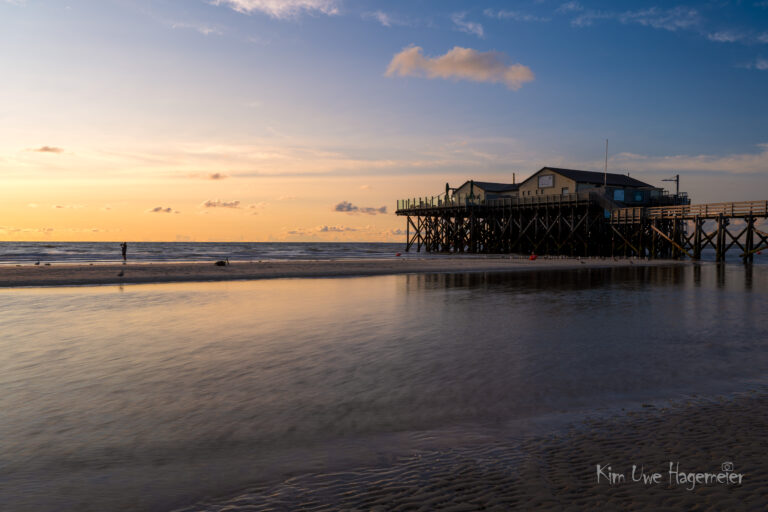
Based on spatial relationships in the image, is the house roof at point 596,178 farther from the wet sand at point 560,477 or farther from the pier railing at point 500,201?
the wet sand at point 560,477

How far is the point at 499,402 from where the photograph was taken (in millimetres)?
5750

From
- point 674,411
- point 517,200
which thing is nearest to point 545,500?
point 674,411

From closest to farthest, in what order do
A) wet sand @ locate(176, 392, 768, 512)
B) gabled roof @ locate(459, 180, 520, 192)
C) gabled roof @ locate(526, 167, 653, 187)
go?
wet sand @ locate(176, 392, 768, 512), gabled roof @ locate(526, 167, 653, 187), gabled roof @ locate(459, 180, 520, 192)

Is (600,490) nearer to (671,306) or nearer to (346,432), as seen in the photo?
(346,432)

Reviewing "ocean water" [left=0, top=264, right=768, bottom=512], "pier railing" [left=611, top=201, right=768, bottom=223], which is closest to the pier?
"pier railing" [left=611, top=201, right=768, bottom=223]

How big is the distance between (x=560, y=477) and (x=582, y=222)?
52883 millimetres

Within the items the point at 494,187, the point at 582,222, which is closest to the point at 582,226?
the point at 582,222

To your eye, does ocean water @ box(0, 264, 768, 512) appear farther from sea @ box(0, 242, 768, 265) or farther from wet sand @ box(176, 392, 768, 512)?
sea @ box(0, 242, 768, 265)

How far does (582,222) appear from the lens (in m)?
52.5

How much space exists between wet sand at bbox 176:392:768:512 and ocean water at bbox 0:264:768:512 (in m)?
0.28

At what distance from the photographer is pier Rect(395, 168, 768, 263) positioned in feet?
132

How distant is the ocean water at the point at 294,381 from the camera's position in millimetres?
4160

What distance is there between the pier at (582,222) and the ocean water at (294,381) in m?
30.9

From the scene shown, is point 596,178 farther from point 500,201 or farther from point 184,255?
point 184,255
